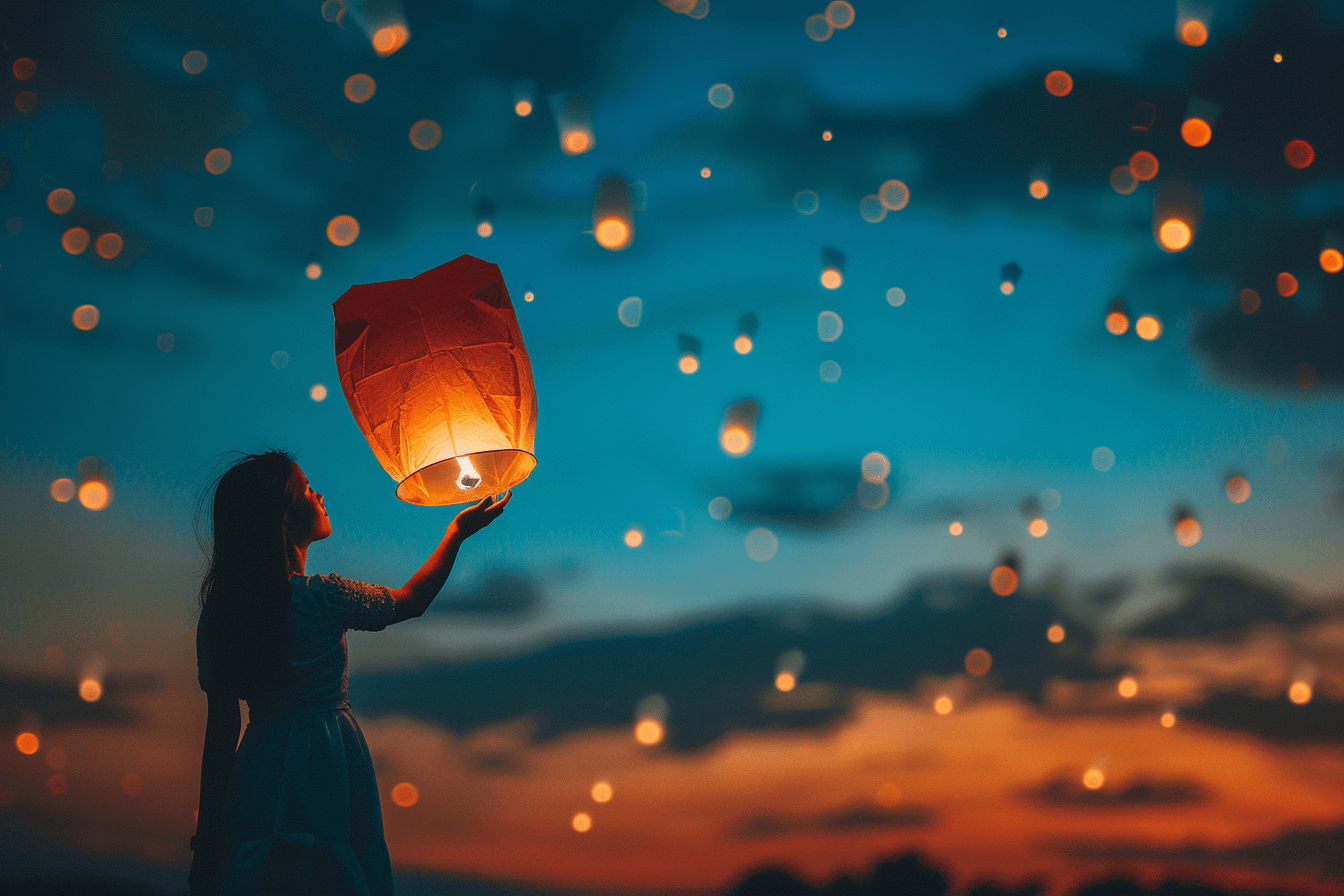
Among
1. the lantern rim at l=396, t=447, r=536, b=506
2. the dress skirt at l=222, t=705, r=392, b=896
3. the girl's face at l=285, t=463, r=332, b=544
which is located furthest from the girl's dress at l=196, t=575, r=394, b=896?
the lantern rim at l=396, t=447, r=536, b=506

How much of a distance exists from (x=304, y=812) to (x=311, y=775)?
0.07 metres

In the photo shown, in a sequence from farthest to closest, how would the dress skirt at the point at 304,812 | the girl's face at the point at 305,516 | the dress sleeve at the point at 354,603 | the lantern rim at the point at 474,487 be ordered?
the lantern rim at the point at 474,487 → the girl's face at the point at 305,516 → the dress sleeve at the point at 354,603 → the dress skirt at the point at 304,812

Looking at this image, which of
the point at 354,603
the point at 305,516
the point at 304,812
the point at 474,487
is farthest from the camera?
the point at 474,487

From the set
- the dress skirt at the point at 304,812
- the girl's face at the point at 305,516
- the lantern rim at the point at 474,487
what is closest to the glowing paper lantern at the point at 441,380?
the lantern rim at the point at 474,487

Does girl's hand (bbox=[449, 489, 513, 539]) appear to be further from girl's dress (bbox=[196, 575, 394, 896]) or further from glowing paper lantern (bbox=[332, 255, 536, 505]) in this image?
girl's dress (bbox=[196, 575, 394, 896])

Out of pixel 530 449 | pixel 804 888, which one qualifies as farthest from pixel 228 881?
pixel 804 888

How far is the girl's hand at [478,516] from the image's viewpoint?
2020 millimetres

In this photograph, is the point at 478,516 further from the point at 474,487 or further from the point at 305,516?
the point at 305,516

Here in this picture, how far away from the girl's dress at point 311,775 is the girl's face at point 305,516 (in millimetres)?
141

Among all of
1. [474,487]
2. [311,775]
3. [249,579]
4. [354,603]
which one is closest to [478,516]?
[474,487]

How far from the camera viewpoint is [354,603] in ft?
6.15

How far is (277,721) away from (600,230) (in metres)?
3.07

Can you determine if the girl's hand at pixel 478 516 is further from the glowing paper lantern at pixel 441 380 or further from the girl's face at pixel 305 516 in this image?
the girl's face at pixel 305 516

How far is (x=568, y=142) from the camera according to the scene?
4.70 metres
